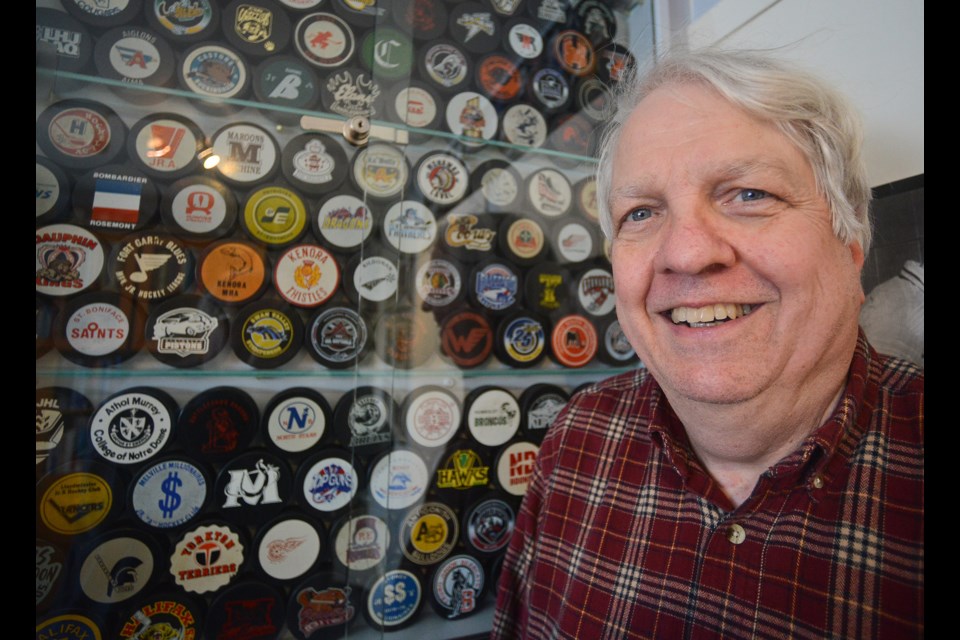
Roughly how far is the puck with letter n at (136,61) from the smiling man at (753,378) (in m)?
1.07

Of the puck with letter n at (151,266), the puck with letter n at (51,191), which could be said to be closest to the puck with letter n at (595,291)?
the puck with letter n at (151,266)

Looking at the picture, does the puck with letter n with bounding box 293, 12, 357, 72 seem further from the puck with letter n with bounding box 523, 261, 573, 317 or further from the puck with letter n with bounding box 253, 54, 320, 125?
the puck with letter n with bounding box 523, 261, 573, 317

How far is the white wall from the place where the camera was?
69 cm

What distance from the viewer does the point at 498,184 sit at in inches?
58.9

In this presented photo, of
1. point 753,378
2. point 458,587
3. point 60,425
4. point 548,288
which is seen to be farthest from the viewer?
point 548,288

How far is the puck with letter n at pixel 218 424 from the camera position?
3.71 ft

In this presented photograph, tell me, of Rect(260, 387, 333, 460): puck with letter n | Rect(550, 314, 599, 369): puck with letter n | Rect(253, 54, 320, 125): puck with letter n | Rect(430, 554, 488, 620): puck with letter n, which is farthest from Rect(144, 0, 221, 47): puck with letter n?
Rect(430, 554, 488, 620): puck with letter n

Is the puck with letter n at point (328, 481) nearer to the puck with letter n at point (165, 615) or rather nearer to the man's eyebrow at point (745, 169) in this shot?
the puck with letter n at point (165, 615)

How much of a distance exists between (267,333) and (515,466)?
778mm

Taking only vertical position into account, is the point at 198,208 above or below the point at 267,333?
above

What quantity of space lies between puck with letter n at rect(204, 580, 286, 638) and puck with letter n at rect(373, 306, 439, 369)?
61cm

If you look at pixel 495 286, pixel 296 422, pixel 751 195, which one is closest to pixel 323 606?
→ pixel 296 422

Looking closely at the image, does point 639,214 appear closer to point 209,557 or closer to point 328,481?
point 328,481
